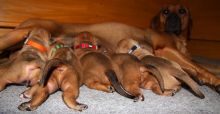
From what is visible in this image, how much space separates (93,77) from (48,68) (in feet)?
1.13

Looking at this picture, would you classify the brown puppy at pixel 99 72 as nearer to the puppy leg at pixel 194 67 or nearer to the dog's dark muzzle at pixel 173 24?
the puppy leg at pixel 194 67

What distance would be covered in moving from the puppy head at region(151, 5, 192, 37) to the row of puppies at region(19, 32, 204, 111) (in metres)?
1.15

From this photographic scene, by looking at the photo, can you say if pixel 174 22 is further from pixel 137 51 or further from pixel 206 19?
pixel 137 51

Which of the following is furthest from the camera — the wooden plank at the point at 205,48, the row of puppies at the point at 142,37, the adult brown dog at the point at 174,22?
the wooden plank at the point at 205,48

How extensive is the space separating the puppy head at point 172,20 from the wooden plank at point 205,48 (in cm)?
60

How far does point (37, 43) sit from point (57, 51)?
6.1 inches

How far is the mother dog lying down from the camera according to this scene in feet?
8.64

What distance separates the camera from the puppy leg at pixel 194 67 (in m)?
2.56

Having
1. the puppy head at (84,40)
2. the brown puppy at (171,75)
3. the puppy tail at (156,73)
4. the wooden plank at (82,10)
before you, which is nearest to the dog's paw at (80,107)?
the puppy tail at (156,73)

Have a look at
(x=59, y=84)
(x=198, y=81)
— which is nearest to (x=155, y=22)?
(x=198, y=81)

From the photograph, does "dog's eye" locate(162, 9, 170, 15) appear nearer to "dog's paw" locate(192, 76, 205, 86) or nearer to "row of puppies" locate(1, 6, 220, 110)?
"row of puppies" locate(1, 6, 220, 110)

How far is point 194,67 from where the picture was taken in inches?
110

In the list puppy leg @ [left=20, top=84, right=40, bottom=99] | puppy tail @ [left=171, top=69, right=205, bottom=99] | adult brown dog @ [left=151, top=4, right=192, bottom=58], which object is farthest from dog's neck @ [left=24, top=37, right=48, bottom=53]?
adult brown dog @ [left=151, top=4, right=192, bottom=58]

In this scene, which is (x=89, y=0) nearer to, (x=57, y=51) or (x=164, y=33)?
(x=164, y=33)
